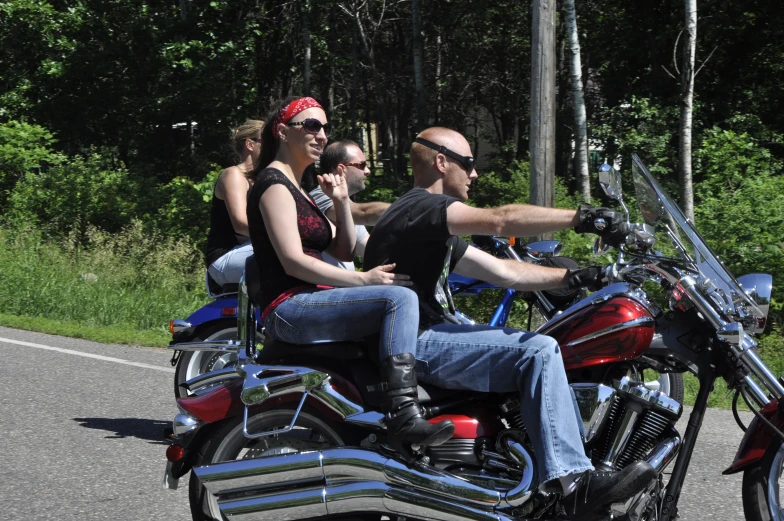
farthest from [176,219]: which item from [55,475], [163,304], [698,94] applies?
[55,475]

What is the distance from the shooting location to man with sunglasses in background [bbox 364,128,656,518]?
339cm

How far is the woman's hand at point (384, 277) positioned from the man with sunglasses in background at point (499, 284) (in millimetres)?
74

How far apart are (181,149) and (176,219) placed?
6808 millimetres

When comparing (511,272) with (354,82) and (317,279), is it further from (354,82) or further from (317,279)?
(354,82)

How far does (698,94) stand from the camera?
1923 cm

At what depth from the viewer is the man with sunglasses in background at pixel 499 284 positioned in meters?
3.39

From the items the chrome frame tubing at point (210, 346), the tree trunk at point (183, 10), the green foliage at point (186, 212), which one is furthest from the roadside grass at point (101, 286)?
the tree trunk at point (183, 10)

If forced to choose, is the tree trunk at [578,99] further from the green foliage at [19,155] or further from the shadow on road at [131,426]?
the shadow on road at [131,426]

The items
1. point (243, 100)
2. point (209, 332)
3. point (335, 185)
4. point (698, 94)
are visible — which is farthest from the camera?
point (243, 100)

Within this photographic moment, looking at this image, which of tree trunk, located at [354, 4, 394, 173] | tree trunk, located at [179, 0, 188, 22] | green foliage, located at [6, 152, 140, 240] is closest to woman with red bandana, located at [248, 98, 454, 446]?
green foliage, located at [6, 152, 140, 240]

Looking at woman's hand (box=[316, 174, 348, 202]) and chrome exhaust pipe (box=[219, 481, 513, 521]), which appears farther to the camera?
woman's hand (box=[316, 174, 348, 202])

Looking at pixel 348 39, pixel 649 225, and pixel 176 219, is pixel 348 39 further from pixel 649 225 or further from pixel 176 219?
pixel 649 225

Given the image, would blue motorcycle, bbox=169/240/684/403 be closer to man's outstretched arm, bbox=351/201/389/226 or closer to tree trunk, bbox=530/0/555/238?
man's outstretched arm, bbox=351/201/389/226

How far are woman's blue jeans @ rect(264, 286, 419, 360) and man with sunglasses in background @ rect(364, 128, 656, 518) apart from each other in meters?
0.16
